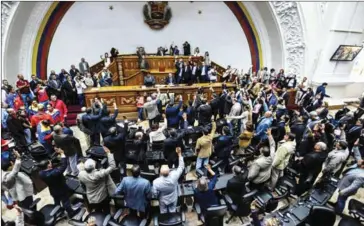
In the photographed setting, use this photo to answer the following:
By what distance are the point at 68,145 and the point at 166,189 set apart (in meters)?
2.39

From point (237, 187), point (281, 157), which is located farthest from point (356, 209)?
point (237, 187)

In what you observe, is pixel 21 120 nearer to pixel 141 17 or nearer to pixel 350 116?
pixel 350 116

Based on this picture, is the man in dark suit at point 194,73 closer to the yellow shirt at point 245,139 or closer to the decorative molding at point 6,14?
the yellow shirt at point 245,139

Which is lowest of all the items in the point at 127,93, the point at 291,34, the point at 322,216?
the point at 322,216

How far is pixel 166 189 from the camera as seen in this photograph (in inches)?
146

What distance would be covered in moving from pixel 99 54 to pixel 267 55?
899cm

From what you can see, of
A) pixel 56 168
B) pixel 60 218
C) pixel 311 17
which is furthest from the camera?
pixel 311 17

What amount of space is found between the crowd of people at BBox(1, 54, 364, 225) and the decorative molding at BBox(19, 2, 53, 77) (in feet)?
12.7

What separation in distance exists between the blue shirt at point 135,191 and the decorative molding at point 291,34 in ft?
35.6

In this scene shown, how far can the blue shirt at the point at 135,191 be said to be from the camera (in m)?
3.62

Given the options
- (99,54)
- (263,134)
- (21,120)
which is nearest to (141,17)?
(99,54)

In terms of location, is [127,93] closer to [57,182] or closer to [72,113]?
[72,113]

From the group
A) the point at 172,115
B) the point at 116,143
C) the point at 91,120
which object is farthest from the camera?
the point at 172,115

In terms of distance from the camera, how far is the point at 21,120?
581cm
